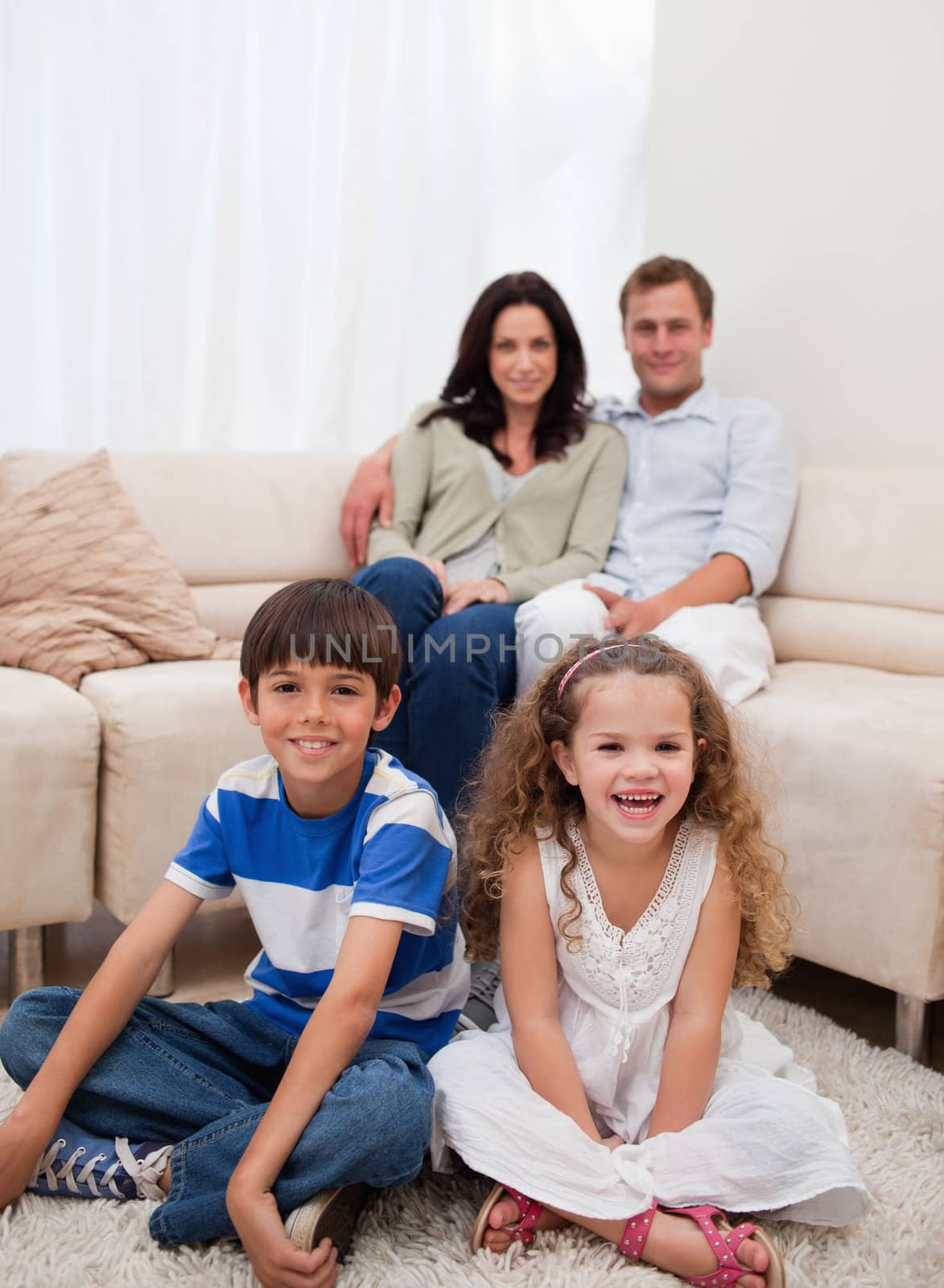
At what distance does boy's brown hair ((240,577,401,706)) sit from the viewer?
122 cm

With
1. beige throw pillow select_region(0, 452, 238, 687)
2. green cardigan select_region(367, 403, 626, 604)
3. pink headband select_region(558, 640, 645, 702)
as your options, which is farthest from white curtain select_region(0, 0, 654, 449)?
pink headband select_region(558, 640, 645, 702)

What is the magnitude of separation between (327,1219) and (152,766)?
821 millimetres

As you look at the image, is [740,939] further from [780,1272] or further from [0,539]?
[0,539]

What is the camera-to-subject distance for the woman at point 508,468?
2.21m

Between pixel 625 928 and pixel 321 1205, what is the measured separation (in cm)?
43

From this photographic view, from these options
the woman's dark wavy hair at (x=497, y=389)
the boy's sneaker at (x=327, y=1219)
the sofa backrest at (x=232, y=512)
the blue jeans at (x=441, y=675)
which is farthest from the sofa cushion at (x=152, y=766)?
the woman's dark wavy hair at (x=497, y=389)

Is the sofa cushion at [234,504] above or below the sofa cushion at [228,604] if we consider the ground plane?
above

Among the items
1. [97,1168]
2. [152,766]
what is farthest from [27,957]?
[97,1168]

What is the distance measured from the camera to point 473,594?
6.66ft

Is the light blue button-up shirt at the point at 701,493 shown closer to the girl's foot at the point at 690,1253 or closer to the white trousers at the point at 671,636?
the white trousers at the point at 671,636

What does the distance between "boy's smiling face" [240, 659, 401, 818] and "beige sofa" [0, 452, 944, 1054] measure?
21.9 inches

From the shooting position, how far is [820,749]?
5.34 ft

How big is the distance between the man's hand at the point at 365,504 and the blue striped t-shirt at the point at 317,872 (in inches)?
41.1

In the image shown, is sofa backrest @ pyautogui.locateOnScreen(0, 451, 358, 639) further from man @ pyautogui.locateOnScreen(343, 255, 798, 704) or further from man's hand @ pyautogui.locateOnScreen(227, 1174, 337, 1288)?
man's hand @ pyautogui.locateOnScreen(227, 1174, 337, 1288)
